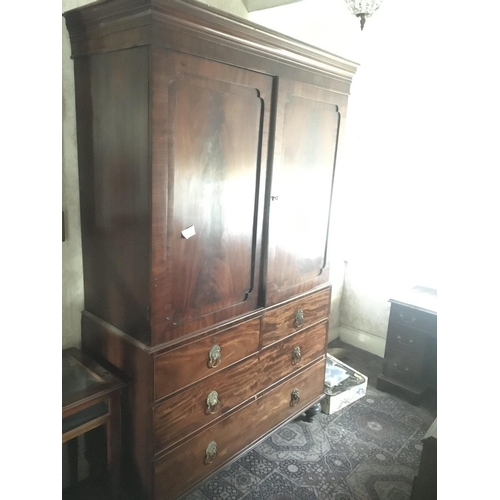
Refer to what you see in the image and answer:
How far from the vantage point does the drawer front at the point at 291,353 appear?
1827mm

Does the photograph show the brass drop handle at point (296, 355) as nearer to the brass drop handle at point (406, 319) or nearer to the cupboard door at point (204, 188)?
the cupboard door at point (204, 188)

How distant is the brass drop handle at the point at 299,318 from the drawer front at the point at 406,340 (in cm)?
86

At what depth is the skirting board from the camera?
2.99 m

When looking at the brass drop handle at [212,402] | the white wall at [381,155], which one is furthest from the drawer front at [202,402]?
the white wall at [381,155]

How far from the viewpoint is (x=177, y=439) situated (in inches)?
59.1

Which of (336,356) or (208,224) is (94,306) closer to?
(208,224)

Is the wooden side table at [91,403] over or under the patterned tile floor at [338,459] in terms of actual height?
over

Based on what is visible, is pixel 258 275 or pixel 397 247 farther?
pixel 397 247

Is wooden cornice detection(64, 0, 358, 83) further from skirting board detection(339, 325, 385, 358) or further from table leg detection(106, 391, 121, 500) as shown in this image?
skirting board detection(339, 325, 385, 358)

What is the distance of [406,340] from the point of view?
2.52m

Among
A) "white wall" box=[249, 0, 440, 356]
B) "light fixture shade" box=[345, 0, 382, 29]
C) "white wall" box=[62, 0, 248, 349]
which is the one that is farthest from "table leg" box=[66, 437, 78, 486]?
"light fixture shade" box=[345, 0, 382, 29]
